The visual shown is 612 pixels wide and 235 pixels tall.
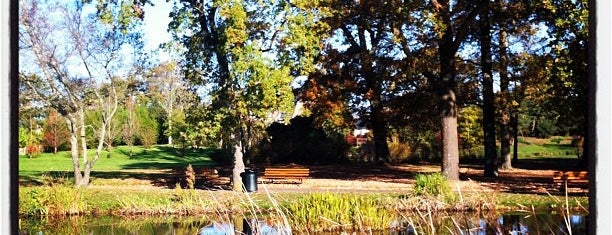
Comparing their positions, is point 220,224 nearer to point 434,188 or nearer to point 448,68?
point 434,188

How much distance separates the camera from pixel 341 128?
1490 cm

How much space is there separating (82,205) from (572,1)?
24.2ft

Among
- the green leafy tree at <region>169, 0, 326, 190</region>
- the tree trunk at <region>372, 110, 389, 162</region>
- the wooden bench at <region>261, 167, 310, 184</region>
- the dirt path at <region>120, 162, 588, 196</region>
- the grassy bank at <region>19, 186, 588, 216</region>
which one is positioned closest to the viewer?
the grassy bank at <region>19, 186, 588, 216</region>

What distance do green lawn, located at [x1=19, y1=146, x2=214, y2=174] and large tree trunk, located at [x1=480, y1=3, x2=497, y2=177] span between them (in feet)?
24.0

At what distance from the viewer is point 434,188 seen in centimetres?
776

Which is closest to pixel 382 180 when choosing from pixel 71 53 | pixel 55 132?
pixel 71 53

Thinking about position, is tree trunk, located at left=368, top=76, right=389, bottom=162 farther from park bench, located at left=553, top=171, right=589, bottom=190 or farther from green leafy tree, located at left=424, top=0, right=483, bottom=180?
park bench, located at left=553, top=171, right=589, bottom=190

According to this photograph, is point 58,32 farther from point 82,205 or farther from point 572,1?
point 572,1

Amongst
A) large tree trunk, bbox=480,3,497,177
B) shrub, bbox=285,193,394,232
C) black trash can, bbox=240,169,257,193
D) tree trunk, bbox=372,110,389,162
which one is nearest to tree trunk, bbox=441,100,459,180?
large tree trunk, bbox=480,3,497,177

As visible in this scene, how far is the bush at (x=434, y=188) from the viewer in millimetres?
7613

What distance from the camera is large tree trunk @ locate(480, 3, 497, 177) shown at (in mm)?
11562

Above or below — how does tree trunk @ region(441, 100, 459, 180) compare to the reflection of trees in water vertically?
above

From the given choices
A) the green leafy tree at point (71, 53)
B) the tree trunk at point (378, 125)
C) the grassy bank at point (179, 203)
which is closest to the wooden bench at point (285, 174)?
the grassy bank at point (179, 203)

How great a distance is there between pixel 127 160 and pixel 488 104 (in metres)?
9.45
